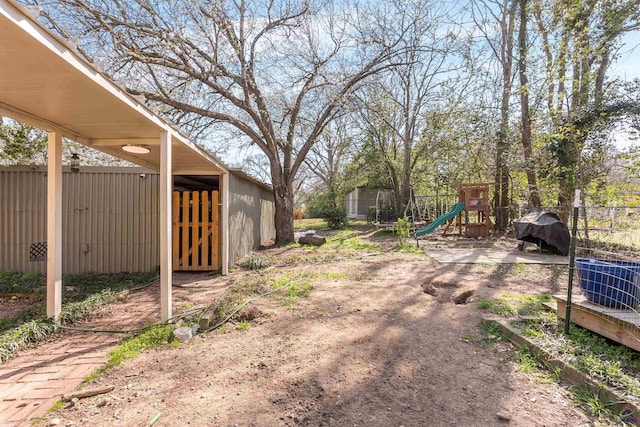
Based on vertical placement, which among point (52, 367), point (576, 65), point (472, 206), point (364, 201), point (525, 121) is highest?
point (576, 65)

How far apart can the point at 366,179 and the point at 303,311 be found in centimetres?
1586

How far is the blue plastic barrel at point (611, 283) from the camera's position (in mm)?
2588

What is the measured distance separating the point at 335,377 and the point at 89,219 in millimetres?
6214

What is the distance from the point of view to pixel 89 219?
6.16 metres

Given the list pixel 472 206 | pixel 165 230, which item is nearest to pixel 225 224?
pixel 165 230

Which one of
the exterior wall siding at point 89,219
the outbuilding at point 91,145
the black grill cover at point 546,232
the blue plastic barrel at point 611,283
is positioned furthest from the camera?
the black grill cover at point 546,232

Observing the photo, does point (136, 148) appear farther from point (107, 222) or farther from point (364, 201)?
point (364, 201)

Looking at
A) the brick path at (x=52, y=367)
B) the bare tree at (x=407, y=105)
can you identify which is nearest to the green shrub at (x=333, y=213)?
the bare tree at (x=407, y=105)

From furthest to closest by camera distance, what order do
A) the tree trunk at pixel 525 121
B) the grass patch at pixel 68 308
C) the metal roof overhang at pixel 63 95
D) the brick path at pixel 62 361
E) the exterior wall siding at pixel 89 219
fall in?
the tree trunk at pixel 525 121 < the exterior wall siding at pixel 89 219 < the grass patch at pixel 68 308 < the brick path at pixel 62 361 < the metal roof overhang at pixel 63 95

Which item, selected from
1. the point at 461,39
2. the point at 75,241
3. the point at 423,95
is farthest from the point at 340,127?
the point at 75,241

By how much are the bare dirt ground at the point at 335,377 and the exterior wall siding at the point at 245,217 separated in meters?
3.44

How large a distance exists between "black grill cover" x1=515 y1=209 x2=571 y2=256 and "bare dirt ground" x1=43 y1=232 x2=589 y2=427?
4.94 metres

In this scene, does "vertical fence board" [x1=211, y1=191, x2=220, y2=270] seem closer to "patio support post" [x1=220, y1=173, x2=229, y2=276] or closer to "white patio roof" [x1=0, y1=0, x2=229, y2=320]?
"patio support post" [x1=220, y1=173, x2=229, y2=276]

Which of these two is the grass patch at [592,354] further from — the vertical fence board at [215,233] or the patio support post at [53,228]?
the vertical fence board at [215,233]
